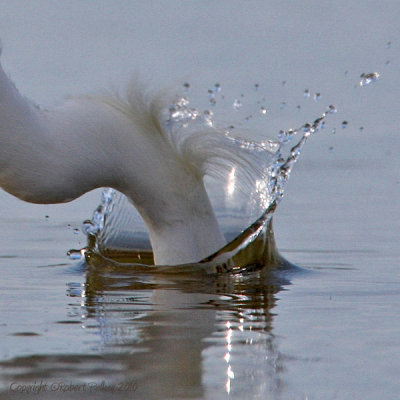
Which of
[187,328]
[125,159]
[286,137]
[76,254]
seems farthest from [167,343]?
[76,254]

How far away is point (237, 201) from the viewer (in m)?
6.98

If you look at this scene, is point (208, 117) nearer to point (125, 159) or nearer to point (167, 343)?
point (125, 159)

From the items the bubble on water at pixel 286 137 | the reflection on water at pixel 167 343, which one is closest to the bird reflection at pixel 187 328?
the reflection on water at pixel 167 343

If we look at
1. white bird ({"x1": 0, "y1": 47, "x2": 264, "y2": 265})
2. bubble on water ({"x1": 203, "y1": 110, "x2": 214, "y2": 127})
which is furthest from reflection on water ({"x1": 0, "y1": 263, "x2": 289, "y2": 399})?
bubble on water ({"x1": 203, "y1": 110, "x2": 214, "y2": 127})

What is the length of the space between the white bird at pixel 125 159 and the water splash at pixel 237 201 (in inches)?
2.6

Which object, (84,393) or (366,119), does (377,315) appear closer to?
(84,393)

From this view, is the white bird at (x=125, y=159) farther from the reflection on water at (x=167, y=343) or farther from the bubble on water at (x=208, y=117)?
the reflection on water at (x=167, y=343)

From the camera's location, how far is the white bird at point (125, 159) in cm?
595

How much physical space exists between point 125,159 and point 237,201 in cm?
81

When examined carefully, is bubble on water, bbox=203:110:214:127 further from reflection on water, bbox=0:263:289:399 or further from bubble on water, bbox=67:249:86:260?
bubble on water, bbox=67:249:86:260

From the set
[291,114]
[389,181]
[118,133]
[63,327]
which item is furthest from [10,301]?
[291,114]

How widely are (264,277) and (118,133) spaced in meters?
1.09

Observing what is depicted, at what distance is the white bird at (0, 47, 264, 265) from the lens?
5.95 meters

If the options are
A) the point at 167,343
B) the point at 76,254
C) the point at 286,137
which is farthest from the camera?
the point at 76,254
